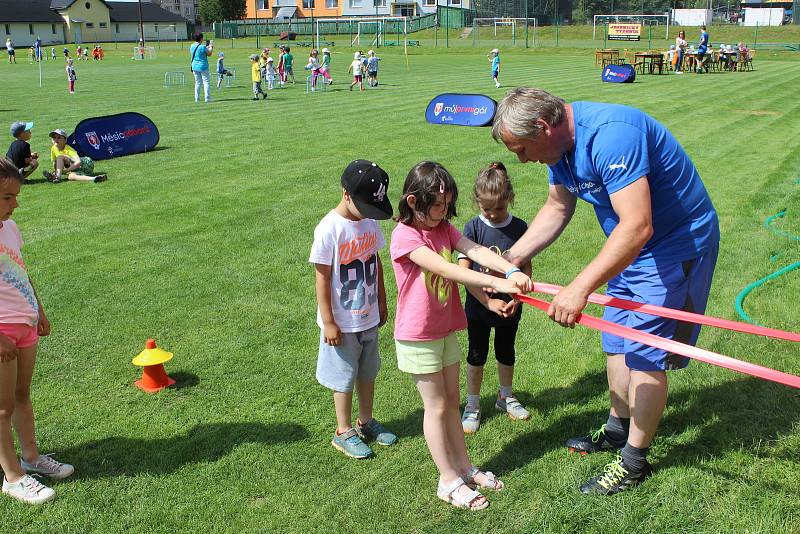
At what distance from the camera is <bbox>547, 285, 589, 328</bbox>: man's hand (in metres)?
3.38

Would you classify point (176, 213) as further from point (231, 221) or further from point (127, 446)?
point (127, 446)

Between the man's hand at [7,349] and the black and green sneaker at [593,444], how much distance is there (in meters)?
3.18

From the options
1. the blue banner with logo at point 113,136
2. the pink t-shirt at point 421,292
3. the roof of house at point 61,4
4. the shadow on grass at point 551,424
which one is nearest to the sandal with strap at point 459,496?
the shadow on grass at point 551,424

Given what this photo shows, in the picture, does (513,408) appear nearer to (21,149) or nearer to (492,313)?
(492,313)

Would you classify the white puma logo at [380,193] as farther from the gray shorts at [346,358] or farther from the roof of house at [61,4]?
the roof of house at [61,4]

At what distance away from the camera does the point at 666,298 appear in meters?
3.68

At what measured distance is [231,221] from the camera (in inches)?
382

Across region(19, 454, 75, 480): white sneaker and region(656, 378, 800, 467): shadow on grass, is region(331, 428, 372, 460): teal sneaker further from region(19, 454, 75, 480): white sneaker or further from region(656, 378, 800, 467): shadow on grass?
region(656, 378, 800, 467): shadow on grass

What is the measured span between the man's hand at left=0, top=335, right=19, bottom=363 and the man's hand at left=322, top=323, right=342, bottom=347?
5.37 ft

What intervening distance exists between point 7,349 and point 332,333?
5.56 feet

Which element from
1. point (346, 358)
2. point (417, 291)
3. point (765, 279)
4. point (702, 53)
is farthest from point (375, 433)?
point (702, 53)

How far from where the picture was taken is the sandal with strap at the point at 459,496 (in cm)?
382

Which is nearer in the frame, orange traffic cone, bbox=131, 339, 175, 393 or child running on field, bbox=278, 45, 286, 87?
orange traffic cone, bbox=131, 339, 175, 393

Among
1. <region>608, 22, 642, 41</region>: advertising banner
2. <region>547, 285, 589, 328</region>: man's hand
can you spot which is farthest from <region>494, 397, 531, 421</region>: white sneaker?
<region>608, 22, 642, 41</region>: advertising banner
